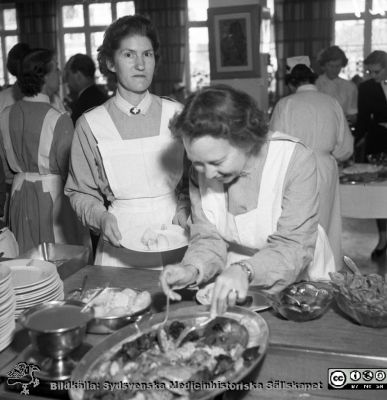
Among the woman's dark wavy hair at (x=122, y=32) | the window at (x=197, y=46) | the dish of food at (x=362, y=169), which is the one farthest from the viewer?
the window at (x=197, y=46)

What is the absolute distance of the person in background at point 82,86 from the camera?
4.28 meters

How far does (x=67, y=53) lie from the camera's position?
11.8 m

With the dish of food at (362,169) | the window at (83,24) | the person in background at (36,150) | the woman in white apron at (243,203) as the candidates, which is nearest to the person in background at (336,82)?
the dish of food at (362,169)

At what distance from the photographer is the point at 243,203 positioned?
5.85 ft

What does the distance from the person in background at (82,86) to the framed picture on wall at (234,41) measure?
170 cm

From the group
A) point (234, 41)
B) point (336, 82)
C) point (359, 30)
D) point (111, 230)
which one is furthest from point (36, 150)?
point (359, 30)

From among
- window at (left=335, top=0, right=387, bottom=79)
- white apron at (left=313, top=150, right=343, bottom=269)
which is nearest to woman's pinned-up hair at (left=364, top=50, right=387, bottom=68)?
white apron at (left=313, top=150, right=343, bottom=269)

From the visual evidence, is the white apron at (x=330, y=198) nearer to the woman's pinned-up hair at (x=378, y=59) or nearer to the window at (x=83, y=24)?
the woman's pinned-up hair at (x=378, y=59)

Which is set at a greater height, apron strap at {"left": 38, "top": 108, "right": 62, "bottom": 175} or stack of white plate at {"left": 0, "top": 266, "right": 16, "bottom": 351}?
apron strap at {"left": 38, "top": 108, "right": 62, "bottom": 175}

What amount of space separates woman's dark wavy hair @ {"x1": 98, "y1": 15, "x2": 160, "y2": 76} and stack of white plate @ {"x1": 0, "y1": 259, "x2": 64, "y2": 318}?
941 millimetres

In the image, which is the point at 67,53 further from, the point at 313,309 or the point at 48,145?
the point at 313,309

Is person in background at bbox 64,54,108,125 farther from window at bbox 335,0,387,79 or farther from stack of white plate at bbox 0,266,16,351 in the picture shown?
window at bbox 335,0,387,79

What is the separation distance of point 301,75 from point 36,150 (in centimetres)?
189

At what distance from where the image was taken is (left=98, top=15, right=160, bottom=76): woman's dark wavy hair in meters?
2.21
